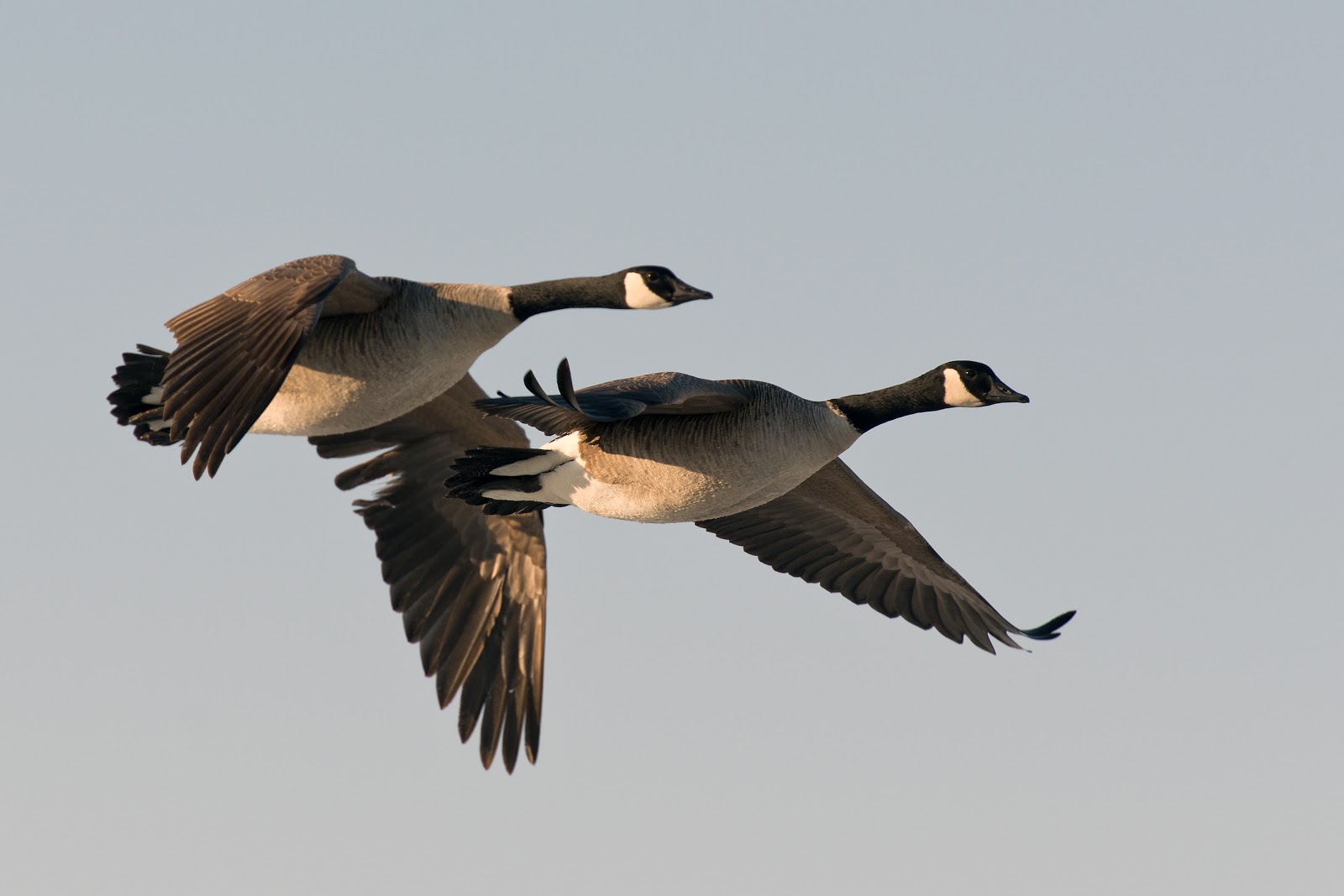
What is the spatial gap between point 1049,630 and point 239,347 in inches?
262

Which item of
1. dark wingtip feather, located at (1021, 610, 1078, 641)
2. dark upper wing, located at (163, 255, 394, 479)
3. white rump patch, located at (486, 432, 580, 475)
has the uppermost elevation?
dark upper wing, located at (163, 255, 394, 479)

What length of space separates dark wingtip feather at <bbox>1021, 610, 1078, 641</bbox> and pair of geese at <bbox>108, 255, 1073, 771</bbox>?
0.02m

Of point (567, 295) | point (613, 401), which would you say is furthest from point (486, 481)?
point (613, 401)

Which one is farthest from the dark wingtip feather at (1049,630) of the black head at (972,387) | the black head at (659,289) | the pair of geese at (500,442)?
the black head at (659,289)

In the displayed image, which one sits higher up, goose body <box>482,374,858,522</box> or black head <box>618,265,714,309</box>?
black head <box>618,265,714,309</box>

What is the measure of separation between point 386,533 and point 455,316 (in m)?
3.75

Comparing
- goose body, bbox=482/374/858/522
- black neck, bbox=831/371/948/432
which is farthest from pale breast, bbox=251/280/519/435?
black neck, bbox=831/371/948/432

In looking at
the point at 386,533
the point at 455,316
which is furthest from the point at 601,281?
the point at 386,533

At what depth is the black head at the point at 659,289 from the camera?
12664mm

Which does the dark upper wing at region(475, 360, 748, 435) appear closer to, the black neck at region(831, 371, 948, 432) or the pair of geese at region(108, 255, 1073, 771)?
the pair of geese at region(108, 255, 1073, 771)

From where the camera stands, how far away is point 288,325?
1118 cm

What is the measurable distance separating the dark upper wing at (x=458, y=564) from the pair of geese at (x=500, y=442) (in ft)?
0.05

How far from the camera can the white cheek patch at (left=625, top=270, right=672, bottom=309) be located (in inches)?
499

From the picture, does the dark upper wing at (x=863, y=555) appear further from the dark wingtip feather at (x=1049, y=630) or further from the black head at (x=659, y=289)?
the black head at (x=659, y=289)
